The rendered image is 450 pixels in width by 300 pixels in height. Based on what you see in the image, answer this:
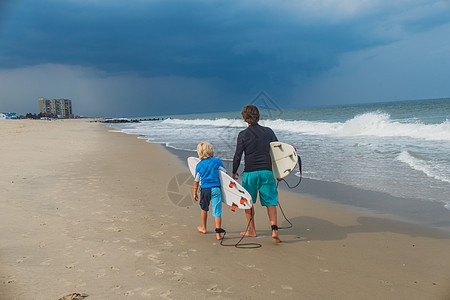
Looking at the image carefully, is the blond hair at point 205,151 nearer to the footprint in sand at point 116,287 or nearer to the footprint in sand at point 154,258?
the footprint in sand at point 154,258

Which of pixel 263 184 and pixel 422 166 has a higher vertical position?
pixel 263 184

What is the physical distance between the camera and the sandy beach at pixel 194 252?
3.07 meters

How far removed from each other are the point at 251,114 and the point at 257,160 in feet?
2.13

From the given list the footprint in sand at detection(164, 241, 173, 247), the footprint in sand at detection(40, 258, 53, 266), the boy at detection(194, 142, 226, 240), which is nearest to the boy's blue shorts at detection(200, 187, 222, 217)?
the boy at detection(194, 142, 226, 240)

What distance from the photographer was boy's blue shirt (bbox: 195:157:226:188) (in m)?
4.51

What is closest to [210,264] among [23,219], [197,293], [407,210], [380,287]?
[197,293]

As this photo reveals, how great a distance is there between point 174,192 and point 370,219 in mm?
4114

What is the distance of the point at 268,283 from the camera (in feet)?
10.5

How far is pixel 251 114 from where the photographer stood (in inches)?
174

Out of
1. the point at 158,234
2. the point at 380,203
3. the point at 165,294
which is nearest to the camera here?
the point at 165,294

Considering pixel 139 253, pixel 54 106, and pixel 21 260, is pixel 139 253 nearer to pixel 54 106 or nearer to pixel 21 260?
pixel 21 260

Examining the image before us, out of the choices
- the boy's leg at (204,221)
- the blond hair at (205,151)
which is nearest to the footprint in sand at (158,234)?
the boy's leg at (204,221)

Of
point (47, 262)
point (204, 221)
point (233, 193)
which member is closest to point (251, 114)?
point (233, 193)

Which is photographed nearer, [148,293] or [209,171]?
[148,293]
